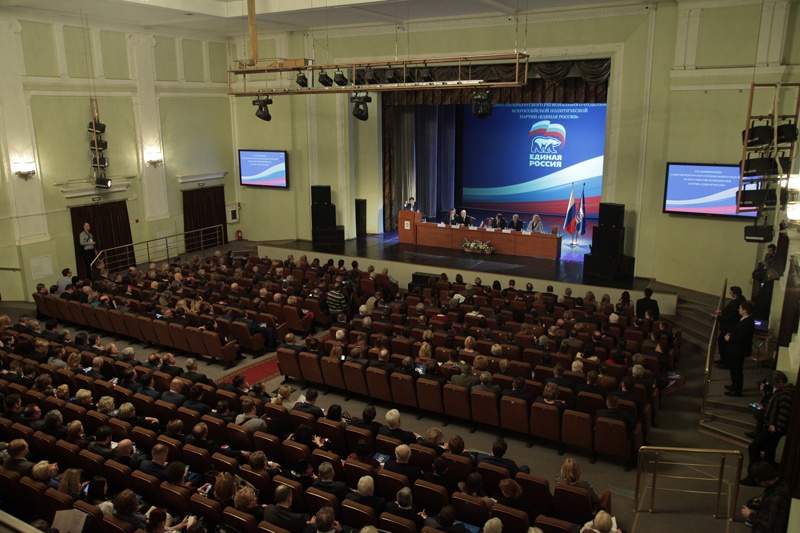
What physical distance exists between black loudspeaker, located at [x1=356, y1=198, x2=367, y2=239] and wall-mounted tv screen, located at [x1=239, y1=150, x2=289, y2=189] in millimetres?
2491

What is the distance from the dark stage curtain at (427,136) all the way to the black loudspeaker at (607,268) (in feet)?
15.0

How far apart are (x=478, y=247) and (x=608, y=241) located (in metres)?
3.77

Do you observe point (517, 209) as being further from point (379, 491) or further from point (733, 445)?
point (379, 491)

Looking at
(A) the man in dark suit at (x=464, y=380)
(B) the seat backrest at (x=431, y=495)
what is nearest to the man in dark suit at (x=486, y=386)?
(A) the man in dark suit at (x=464, y=380)

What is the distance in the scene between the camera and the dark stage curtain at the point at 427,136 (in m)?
16.5

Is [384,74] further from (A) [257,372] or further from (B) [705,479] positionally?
(B) [705,479]

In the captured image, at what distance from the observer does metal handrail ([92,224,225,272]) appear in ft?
55.3

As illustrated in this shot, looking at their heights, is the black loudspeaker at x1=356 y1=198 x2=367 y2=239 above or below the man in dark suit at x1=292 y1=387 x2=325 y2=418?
above

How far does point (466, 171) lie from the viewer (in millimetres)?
21547

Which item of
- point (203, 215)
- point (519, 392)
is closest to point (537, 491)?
point (519, 392)

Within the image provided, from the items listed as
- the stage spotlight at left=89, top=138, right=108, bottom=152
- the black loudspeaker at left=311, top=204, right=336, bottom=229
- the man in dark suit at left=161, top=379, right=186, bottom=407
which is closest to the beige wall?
the stage spotlight at left=89, top=138, right=108, bottom=152

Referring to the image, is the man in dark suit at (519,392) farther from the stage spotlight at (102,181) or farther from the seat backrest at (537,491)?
the stage spotlight at (102,181)

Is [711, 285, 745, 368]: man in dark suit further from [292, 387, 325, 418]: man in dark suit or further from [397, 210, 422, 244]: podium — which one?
[397, 210, 422, 244]: podium

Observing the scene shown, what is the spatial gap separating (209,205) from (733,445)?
1639 cm
